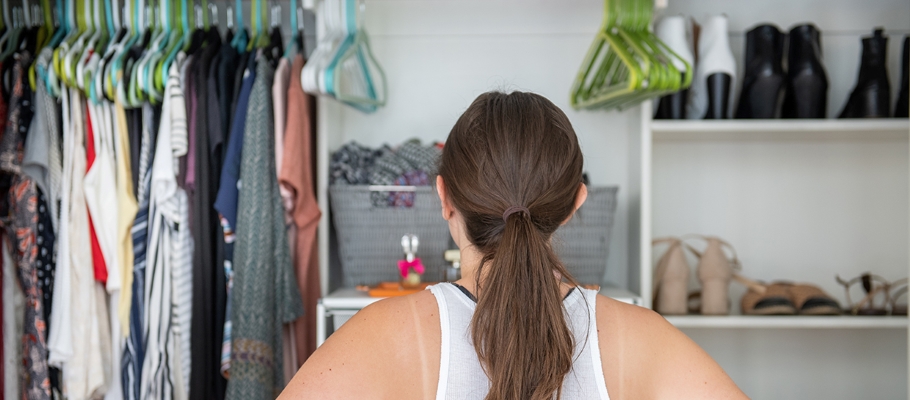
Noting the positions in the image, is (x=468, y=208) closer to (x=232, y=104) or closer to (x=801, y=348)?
(x=232, y=104)

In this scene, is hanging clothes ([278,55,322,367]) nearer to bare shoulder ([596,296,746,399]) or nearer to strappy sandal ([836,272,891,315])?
bare shoulder ([596,296,746,399])

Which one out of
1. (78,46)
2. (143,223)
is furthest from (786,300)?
(78,46)

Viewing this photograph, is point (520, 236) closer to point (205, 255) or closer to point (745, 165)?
point (205, 255)

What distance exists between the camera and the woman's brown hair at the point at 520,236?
784 millimetres

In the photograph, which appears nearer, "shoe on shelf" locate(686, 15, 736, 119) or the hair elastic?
the hair elastic

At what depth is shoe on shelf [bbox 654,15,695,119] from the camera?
1805 millimetres

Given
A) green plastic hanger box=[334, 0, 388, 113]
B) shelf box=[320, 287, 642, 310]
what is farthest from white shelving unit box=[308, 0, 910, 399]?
shelf box=[320, 287, 642, 310]

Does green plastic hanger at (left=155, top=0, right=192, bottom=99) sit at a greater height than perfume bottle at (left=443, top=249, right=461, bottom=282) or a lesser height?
greater

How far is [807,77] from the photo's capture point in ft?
5.94

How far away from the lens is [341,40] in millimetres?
1732

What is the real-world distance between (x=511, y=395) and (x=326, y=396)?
214 mm

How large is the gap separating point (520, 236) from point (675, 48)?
122 cm

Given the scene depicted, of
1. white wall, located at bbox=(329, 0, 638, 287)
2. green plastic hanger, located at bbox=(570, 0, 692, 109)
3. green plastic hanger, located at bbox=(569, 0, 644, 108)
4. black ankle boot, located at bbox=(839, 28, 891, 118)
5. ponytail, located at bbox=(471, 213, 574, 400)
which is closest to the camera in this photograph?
ponytail, located at bbox=(471, 213, 574, 400)

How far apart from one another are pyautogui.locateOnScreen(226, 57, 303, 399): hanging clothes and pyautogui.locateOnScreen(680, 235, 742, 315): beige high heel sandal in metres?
1.11
